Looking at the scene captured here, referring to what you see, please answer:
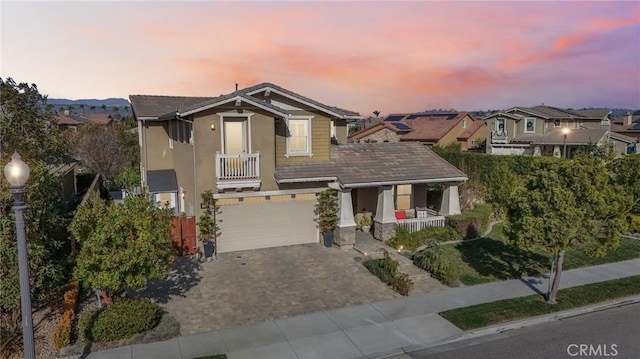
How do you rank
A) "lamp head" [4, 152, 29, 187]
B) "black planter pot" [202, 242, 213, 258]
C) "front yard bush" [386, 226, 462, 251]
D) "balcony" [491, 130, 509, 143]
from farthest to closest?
"balcony" [491, 130, 509, 143] < "front yard bush" [386, 226, 462, 251] < "black planter pot" [202, 242, 213, 258] < "lamp head" [4, 152, 29, 187]

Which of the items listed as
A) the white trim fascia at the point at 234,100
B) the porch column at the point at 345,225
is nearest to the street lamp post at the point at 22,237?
the white trim fascia at the point at 234,100

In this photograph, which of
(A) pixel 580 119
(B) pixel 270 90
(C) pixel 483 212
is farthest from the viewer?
(A) pixel 580 119

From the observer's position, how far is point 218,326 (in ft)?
40.0

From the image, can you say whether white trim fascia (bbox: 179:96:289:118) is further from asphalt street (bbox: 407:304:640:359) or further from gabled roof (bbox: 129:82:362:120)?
asphalt street (bbox: 407:304:640:359)

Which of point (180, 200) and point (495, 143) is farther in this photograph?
point (495, 143)

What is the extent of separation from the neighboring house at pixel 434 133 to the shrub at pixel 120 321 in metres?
46.8

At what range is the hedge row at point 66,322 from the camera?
412 inches

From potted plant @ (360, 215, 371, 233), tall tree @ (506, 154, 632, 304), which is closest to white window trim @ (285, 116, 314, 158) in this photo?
potted plant @ (360, 215, 371, 233)

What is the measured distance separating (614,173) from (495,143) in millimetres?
39960

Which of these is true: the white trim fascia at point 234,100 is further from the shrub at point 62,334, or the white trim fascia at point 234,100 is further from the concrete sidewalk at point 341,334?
the shrub at point 62,334

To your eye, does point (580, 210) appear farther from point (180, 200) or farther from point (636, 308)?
point (180, 200)

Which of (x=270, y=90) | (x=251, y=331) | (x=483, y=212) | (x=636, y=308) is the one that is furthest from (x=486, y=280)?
(x=270, y=90)

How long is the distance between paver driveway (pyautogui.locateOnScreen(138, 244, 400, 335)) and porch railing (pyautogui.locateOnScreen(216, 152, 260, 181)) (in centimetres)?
321

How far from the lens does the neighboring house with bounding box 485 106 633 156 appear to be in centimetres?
4816
